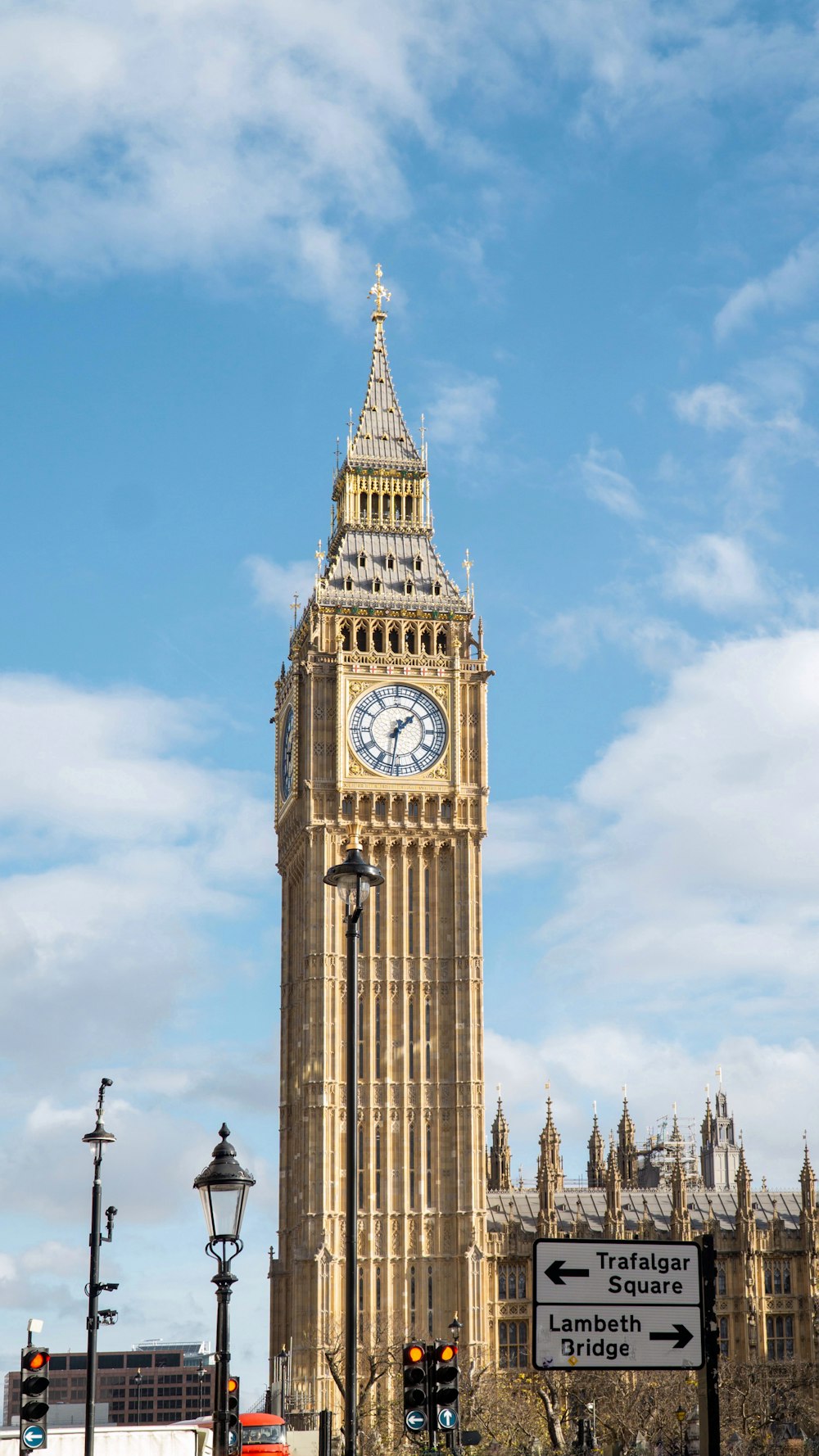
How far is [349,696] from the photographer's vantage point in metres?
93.0

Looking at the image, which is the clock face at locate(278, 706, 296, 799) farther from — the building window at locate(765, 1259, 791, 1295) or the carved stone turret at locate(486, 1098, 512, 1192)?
the building window at locate(765, 1259, 791, 1295)

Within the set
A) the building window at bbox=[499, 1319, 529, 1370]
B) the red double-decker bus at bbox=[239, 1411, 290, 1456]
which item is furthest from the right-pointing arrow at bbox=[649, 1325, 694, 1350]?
the building window at bbox=[499, 1319, 529, 1370]

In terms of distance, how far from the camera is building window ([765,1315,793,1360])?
97125 mm

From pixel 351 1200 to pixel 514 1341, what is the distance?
71.5 metres

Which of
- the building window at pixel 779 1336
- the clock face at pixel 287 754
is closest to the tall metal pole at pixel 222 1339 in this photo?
the clock face at pixel 287 754

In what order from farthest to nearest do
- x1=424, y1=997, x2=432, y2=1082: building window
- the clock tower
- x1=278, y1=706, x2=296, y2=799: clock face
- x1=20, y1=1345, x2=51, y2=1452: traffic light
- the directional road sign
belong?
1. x1=278, y1=706, x2=296, y2=799: clock face
2. x1=424, y1=997, x2=432, y2=1082: building window
3. the clock tower
4. x1=20, y1=1345, x2=51, y2=1452: traffic light
5. the directional road sign

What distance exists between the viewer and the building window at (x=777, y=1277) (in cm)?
9775

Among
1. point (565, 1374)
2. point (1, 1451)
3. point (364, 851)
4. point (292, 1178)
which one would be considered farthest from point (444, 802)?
point (1, 1451)

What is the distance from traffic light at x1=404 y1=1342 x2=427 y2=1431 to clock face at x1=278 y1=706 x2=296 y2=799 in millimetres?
65470

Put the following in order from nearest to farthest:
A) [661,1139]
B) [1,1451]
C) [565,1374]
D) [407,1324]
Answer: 1. [1,1451]
2. [565,1374]
3. [407,1324]
4. [661,1139]

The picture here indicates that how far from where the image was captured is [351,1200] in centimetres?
2445

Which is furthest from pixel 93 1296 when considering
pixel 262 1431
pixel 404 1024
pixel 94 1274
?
pixel 404 1024

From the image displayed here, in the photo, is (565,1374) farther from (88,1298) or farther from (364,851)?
(88,1298)

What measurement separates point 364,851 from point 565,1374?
25699mm
